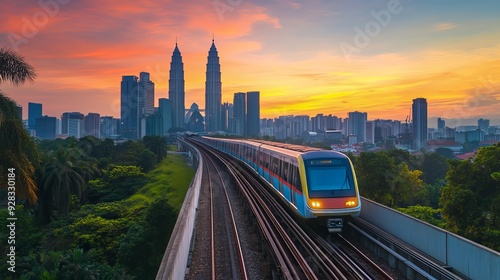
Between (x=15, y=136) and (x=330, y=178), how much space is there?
10.7 m

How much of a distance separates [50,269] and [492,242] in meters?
19.4

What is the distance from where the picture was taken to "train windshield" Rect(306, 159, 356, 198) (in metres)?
14.2

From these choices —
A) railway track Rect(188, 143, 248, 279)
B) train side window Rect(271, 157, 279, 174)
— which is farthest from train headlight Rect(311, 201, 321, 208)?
train side window Rect(271, 157, 279, 174)

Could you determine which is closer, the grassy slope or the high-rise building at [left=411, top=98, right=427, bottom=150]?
the grassy slope

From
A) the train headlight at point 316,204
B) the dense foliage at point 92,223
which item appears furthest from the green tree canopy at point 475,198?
the dense foliage at point 92,223

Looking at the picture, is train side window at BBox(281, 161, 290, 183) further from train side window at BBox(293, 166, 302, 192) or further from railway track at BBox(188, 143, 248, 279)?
railway track at BBox(188, 143, 248, 279)

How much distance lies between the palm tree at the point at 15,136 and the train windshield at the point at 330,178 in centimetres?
956

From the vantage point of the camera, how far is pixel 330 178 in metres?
14.6

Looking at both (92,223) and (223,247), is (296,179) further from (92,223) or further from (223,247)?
(92,223)

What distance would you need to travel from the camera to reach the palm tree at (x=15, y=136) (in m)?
12.2

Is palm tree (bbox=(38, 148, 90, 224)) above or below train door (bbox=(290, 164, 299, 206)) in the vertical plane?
below

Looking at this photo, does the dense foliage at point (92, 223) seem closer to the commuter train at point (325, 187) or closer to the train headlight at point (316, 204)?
the commuter train at point (325, 187)

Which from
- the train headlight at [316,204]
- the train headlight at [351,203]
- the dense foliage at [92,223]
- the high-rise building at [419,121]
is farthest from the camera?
the high-rise building at [419,121]

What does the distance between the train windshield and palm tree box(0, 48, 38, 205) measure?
956cm
